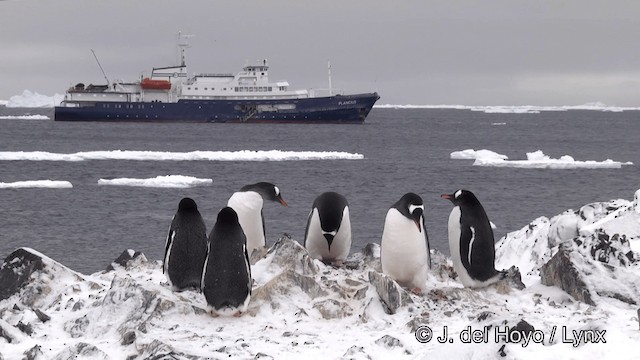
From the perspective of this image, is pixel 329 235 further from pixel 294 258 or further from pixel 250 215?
pixel 250 215

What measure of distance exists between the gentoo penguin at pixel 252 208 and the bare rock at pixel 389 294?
221 centimetres

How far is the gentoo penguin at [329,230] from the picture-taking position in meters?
8.60

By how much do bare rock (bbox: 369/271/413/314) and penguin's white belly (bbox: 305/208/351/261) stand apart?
1285 mm

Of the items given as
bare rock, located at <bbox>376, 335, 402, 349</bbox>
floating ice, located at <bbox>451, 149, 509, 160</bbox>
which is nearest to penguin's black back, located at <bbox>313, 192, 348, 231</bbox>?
bare rock, located at <bbox>376, 335, 402, 349</bbox>

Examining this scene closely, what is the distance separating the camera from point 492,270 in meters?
8.09

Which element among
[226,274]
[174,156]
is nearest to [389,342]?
[226,274]

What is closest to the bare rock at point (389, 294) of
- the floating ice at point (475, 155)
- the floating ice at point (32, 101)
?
the floating ice at point (475, 155)

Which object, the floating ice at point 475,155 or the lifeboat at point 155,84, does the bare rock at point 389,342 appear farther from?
the lifeboat at point 155,84

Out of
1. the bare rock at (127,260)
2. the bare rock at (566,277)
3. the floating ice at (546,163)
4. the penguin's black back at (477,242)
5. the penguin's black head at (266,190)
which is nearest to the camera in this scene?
the bare rock at (566,277)

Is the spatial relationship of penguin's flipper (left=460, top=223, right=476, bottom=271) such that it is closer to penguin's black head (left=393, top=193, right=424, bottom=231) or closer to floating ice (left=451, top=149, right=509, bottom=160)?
penguin's black head (left=393, top=193, right=424, bottom=231)

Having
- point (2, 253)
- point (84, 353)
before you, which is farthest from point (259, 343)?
point (2, 253)

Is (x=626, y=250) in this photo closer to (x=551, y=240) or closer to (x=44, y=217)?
(x=551, y=240)

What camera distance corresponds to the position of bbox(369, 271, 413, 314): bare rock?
725 cm

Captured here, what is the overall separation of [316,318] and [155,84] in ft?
289
